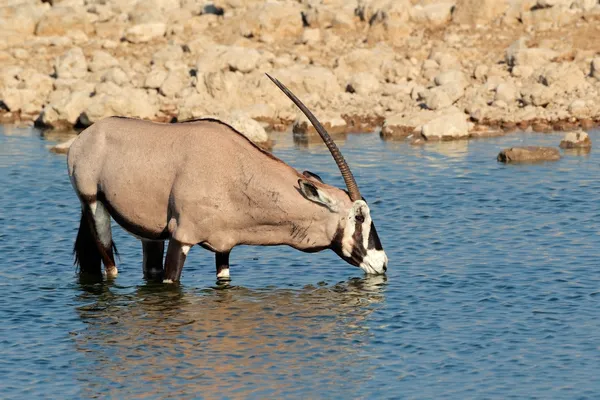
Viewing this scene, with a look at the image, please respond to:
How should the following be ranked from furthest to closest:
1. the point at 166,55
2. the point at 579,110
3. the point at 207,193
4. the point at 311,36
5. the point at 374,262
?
1. the point at 311,36
2. the point at 166,55
3. the point at 579,110
4. the point at 374,262
5. the point at 207,193

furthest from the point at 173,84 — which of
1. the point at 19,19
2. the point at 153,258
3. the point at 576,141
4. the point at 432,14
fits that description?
the point at 153,258

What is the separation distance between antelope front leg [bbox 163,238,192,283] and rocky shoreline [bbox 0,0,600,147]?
1438 cm

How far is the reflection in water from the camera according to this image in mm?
11586

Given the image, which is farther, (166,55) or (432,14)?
(432,14)

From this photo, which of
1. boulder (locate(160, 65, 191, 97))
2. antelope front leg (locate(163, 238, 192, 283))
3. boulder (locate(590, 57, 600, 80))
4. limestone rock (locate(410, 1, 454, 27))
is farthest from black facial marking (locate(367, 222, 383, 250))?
limestone rock (locate(410, 1, 454, 27))

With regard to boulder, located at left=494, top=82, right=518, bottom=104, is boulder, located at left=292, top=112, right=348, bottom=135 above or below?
below

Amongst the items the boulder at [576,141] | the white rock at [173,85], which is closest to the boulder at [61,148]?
the white rock at [173,85]

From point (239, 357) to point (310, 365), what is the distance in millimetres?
739

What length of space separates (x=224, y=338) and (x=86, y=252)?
352cm

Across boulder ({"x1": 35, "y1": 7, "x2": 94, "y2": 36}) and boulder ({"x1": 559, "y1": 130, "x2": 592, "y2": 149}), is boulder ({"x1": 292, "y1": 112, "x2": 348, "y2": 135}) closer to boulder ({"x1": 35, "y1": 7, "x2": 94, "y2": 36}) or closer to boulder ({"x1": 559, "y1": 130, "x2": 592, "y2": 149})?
boulder ({"x1": 559, "y1": 130, "x2": 592, "y2": 149})

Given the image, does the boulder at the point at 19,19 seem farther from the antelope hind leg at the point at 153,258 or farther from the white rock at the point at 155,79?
the antelope hind leg at the point at 153,258

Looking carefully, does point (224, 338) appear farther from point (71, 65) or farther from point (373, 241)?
point (71, 65)

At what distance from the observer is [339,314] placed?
14125mm

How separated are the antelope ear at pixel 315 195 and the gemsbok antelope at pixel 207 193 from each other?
1 cm
